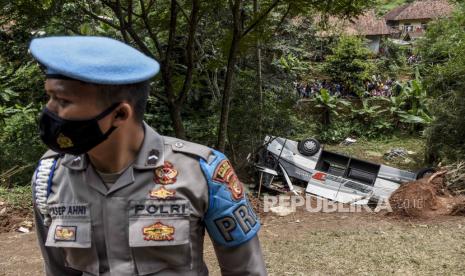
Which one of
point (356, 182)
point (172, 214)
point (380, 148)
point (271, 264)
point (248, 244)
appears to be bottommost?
point (380, 148)

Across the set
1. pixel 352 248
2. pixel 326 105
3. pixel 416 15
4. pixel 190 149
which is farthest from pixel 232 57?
pixel 416 15

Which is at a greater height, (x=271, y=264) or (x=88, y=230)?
(x=88, y=230)

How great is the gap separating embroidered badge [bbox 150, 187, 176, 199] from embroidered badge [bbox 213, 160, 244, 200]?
0.13 meters

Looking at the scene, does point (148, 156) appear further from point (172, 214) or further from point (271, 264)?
point (271, 264)

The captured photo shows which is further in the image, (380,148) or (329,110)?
(329,110)

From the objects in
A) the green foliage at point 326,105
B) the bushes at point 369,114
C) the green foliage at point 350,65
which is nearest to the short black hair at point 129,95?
the bushes at point 369,114

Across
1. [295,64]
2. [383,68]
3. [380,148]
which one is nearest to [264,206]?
[380,148]

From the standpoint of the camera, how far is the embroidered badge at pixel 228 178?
1.45 meters

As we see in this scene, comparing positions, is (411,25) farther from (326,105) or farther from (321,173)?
(321,173)

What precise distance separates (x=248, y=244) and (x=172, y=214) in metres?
0.25

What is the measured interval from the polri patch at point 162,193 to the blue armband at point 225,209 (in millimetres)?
106

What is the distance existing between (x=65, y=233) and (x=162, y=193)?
29 cm

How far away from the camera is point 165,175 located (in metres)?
1.42

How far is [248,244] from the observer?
1479mm
